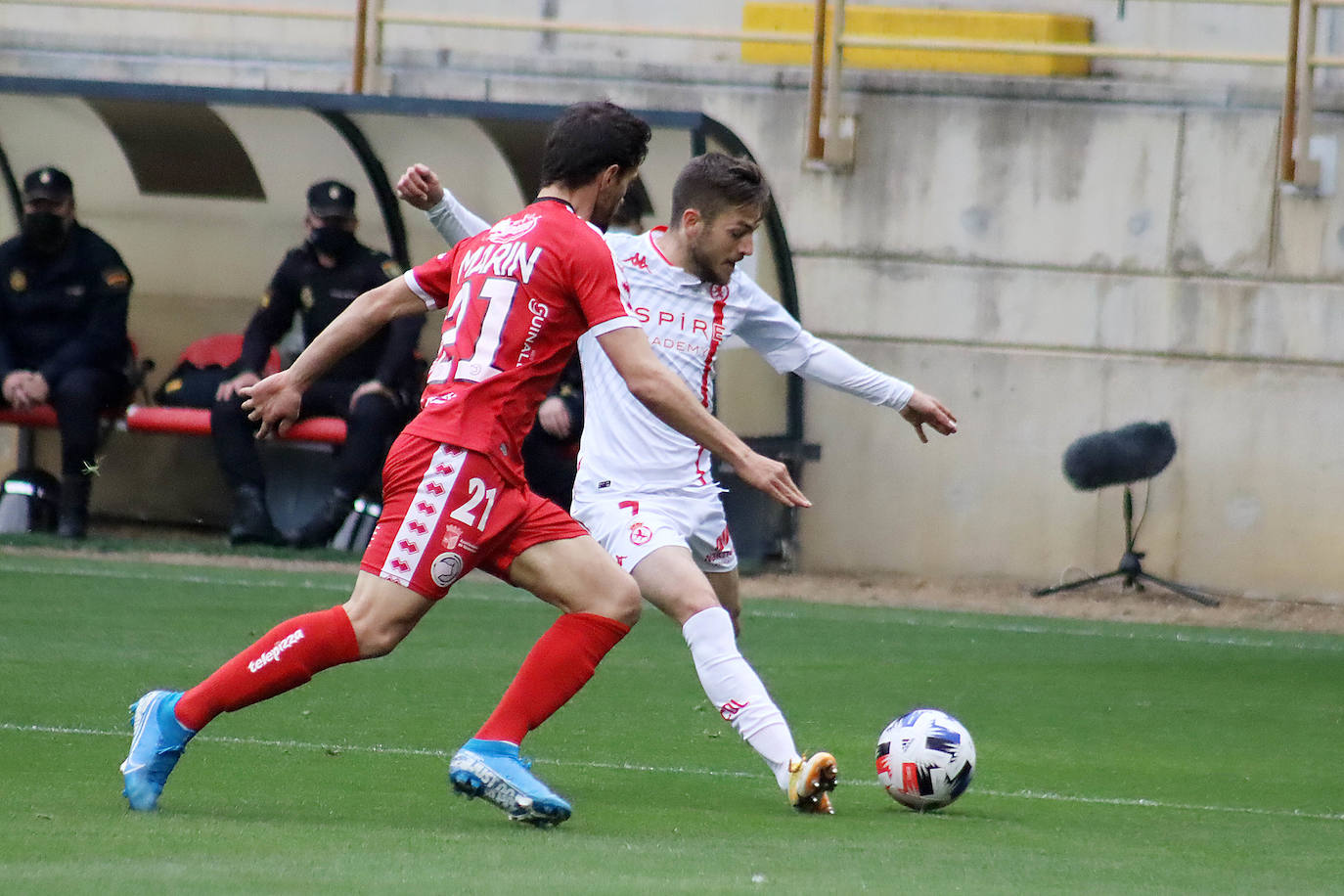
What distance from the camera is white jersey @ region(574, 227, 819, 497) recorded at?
6.32 meters

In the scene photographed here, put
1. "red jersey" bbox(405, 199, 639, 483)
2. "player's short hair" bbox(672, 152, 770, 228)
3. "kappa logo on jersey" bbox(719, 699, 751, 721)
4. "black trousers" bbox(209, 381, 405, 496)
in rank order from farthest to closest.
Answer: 1. "black trousers" bbox(209, 381, 405, 496)
2. "player's short hair" bbox(672, 152, 770, 228)
3. "kappa logo on jersey" bbox(719, 699, 751, 721)
4. "red jersey" bbox(405, 199, 639, 483)

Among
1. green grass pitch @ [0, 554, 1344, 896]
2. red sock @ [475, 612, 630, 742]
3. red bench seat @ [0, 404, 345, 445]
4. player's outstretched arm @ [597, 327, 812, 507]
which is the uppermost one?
player's outstretched arm @ [597, 327, 812, 507]

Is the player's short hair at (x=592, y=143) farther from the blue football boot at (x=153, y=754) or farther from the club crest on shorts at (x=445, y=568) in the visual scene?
the blue football boot at (x=153, y=754)

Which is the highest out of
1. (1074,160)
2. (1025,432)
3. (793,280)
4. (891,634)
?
(1074,160)

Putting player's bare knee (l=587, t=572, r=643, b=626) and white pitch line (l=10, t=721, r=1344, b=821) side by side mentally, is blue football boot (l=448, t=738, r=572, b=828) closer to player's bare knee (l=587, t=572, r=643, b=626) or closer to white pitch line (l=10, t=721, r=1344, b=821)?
player's bare knee (l=587, t=572, r=643, b=626)

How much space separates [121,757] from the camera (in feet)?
19.5

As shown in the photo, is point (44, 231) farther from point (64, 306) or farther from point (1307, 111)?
point (1307, 111)

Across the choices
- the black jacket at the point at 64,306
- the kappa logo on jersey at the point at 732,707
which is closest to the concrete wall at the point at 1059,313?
the black jacket at the point at 64,306

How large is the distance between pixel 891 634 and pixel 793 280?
3243 mm

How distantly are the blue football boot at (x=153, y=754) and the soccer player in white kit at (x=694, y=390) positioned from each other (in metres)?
1.41

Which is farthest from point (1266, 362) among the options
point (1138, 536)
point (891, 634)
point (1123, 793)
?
point (1123, 793)

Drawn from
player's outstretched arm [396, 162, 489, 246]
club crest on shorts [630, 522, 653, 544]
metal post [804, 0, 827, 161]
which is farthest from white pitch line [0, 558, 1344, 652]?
player's outstretched arm [396, 162, 489, 246]

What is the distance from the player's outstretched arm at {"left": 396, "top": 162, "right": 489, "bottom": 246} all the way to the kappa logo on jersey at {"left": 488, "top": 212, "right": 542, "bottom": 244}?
319mm

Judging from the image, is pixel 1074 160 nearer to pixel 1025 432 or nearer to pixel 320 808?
pixel 1025 432
